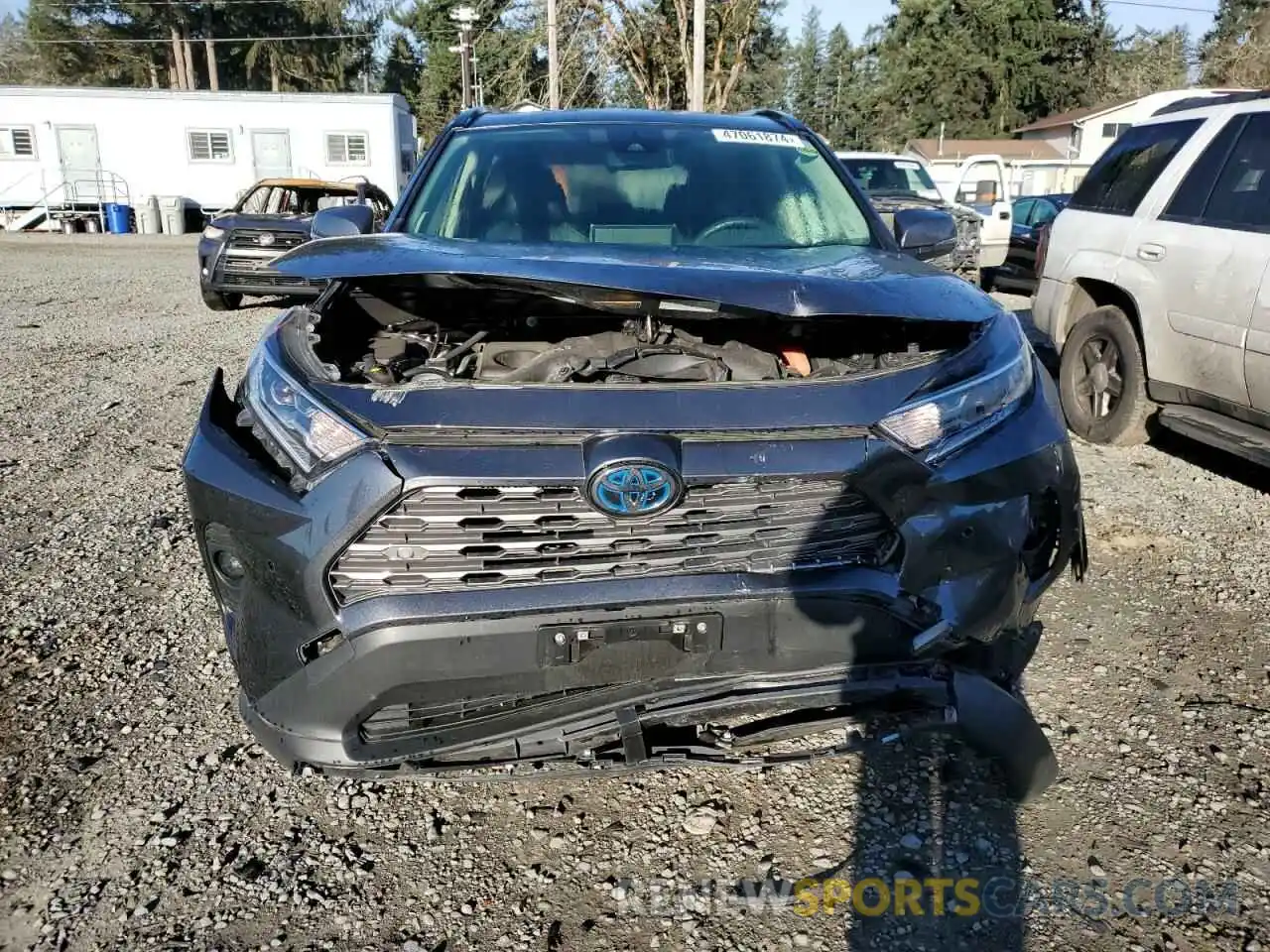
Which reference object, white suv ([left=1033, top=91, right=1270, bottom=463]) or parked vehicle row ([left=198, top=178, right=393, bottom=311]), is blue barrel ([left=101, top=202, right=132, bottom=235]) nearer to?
parked vehicle row ([left=198, top=178, right=393, bottom=311])

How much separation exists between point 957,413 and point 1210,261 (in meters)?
3.43

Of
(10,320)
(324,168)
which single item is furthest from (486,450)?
(324,168)

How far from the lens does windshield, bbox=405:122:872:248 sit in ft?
11.0

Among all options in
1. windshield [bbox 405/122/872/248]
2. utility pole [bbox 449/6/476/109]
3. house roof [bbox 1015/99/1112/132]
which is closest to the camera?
windshield [bbox 405/122/872/248]

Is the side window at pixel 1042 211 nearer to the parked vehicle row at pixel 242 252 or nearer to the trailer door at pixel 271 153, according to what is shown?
the parked vehicle row at pixel 242 252

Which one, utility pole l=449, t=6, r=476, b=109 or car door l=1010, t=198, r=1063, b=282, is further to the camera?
utility pole l=449, t=6, r=476, b=109

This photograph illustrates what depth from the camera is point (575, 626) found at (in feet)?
6.41

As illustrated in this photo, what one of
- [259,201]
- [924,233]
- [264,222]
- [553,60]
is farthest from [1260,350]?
[553,60]

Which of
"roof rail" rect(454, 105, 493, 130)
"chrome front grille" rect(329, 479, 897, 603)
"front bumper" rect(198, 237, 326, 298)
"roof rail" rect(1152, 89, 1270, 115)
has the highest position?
"roof rail" rect(1152, 89, 1270, 115)

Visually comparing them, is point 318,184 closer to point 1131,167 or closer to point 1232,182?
point 1131,167

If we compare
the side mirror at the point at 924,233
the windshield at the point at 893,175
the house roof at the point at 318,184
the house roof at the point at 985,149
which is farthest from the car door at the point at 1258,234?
the house roof at the point at 985,149

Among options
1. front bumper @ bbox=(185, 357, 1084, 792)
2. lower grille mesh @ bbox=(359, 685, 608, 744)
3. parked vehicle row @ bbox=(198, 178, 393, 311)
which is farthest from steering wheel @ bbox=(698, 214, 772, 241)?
parked vehicle row @ bbox=(198, 178, 393, 311)

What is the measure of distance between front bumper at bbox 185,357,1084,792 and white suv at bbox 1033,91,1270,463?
3078mm

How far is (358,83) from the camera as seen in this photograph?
57.9m
